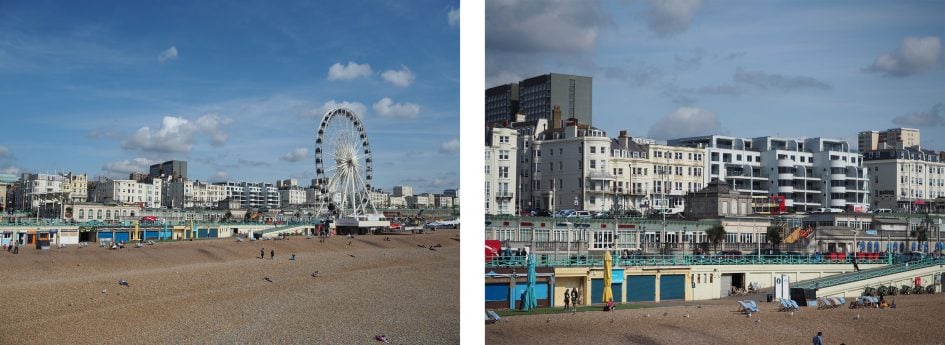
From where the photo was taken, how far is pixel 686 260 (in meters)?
8.64

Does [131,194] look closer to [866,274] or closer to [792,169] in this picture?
[792,169]

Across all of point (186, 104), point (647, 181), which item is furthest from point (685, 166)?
point (186, 104)

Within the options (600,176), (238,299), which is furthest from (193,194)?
(600,176)

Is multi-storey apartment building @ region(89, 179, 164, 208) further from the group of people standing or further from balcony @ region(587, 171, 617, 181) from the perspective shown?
the group of people standing

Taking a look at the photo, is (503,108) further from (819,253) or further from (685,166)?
(819,253)

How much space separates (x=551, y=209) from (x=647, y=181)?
73.0 inches

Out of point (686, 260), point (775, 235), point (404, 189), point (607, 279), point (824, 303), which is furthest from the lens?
point (404, 189)

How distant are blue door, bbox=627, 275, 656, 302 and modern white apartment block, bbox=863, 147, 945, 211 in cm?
242

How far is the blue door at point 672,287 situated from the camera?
8453 millimetres

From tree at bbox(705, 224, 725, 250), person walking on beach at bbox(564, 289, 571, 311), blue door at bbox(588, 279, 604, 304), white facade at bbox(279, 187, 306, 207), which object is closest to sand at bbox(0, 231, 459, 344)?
person walking on beach at bbox(564, 289, 571, 311)

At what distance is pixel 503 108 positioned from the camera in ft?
30.3

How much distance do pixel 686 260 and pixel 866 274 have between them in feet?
5.90

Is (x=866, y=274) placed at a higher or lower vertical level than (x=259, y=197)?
lower

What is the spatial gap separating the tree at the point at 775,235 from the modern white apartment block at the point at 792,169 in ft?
2.51
